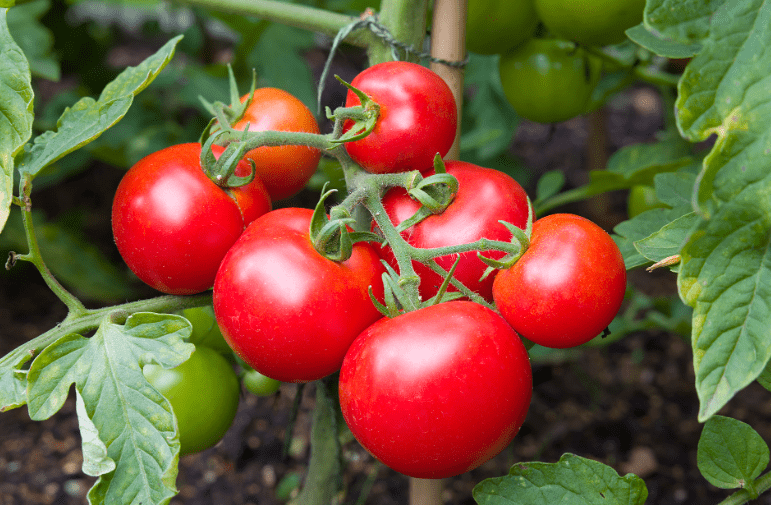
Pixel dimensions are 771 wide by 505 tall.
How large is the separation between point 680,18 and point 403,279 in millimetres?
269

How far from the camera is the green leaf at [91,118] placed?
58 cm

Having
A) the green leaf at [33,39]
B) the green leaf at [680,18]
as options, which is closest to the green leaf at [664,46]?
the green leaf at [680,18]

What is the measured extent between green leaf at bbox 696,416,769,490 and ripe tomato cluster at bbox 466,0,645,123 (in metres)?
0.49

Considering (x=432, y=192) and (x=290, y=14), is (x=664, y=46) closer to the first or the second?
(x=432, y=192)

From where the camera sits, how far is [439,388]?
1.51ft

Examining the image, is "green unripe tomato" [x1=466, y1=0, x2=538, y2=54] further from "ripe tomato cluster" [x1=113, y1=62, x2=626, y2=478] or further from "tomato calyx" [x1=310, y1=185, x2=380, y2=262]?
"tomato calyx" [x1=310, y1=185, x2=380, y2=262]

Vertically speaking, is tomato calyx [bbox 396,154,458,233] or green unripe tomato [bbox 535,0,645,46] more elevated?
green unripe tomato [bbox 535,0,645,46]

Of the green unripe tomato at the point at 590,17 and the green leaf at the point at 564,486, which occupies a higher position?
the green unripe tomato at the point at 590,17

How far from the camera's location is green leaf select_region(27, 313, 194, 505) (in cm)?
51

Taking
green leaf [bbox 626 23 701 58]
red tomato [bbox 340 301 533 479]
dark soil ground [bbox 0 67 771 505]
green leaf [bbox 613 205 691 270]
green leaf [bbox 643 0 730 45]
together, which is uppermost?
green leaf [bbox 643 0 730 45]

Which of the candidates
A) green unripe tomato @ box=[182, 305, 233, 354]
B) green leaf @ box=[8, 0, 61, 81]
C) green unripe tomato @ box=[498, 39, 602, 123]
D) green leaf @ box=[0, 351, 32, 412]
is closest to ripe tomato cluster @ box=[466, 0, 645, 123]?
green unripe tomato @ box=[498, 39, 602, 123]

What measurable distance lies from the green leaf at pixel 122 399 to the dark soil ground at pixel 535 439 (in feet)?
1.74

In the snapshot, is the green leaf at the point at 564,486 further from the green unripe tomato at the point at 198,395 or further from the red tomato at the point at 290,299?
the green unripe tomato at the point at 198,395

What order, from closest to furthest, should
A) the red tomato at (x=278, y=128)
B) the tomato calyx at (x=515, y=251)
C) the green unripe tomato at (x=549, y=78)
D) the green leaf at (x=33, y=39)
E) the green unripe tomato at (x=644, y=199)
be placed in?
the tomato calyx at (x=515, y=251) < the red tomato at (x=278, y=128) < the green unripe tomato at (x=549, y=78) < the green unripe tomato at (x=644, y=199) < the green leaf at (x=33, y=39)
